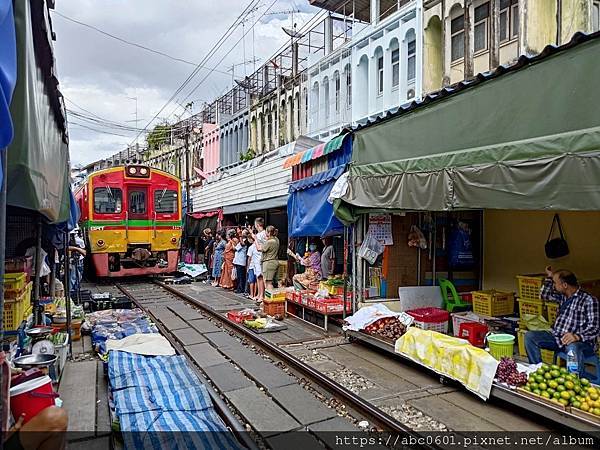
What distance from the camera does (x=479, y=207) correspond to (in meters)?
4.87

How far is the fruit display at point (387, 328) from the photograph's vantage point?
6.64m

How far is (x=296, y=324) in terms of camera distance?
8.80 meters

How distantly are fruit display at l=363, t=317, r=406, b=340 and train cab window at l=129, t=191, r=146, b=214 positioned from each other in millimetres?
10302

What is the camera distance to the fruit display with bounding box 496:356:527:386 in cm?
460

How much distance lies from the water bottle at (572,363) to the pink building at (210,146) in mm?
21576

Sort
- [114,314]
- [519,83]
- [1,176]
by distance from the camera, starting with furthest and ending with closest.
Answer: [114,314], [519,83], [1,176]

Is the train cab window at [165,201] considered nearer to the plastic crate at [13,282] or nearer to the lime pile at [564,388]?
the plastic crate at [13,282]

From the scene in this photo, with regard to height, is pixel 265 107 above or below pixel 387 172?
above

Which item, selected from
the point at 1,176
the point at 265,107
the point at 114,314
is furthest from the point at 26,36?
the point at 265,107

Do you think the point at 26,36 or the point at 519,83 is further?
the point at 519,83

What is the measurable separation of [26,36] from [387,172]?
5.02m

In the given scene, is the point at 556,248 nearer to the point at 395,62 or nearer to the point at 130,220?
the point at 395,62

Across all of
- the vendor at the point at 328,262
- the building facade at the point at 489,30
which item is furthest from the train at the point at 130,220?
the building facade at the point at 489,30

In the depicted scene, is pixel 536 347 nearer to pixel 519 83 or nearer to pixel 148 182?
pixel 519 83
